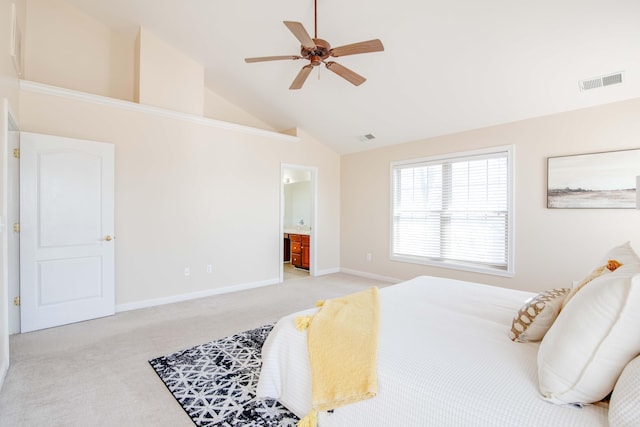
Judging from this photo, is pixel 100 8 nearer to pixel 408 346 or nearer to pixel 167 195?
pixel 167 195

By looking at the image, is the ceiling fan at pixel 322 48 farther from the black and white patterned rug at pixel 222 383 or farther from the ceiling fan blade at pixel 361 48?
the black and white patterned rug at pixel 222 383

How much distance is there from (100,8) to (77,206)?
263 centimetres

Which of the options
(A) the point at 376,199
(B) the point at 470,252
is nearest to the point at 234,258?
(A) the point at 376,199

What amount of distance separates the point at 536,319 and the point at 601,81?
9.92 ft

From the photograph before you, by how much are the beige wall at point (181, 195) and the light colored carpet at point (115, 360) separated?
0.54 metres

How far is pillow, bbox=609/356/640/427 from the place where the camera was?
0.91 meters

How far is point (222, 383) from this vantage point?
225 centimetres

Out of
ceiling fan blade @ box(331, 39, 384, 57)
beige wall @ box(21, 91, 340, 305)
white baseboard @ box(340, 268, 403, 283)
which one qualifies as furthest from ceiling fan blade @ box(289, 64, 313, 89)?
white baseboard @ box(340, 268, 403, 283)

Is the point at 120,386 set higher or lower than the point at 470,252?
lower

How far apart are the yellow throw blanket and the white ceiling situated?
2.83 m

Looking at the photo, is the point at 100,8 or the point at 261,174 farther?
the point at 261,174

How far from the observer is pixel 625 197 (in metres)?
3.33

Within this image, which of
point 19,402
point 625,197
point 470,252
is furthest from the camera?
point 470,252

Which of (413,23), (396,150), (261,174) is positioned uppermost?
(413,23)
